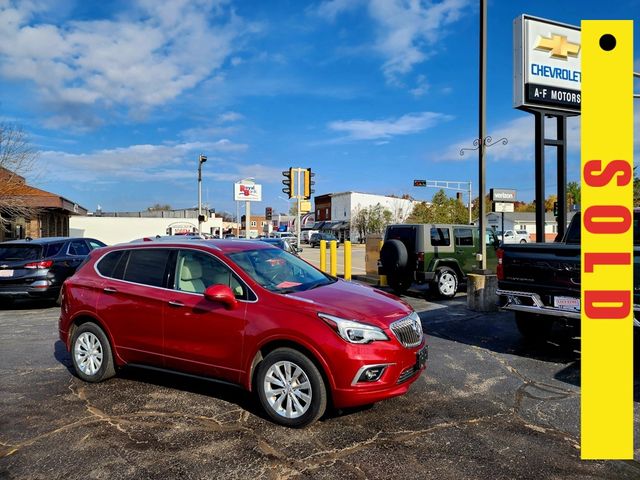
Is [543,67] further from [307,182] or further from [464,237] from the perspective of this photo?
[307,182]

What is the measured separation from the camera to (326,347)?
3947mm

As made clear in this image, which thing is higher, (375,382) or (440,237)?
(440,237)

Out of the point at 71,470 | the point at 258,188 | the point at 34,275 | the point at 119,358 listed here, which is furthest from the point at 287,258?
the point at 258,188

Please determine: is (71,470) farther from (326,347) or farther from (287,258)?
(287,258)

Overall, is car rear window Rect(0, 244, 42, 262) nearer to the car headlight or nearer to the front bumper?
the car headlight

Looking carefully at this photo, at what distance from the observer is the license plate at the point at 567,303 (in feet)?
19.2

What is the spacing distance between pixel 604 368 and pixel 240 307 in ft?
11.7

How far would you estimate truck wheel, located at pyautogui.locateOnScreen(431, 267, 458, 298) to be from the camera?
11.9 m

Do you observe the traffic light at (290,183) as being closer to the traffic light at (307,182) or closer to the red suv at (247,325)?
the traffic light at (307,182)

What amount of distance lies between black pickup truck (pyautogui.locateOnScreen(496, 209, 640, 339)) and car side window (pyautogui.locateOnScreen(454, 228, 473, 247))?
17.5ft

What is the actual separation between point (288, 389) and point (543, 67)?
33.8 ft

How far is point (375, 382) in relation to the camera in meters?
4.00

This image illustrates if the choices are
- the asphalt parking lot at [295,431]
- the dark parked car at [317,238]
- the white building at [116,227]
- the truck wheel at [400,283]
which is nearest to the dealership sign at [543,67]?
the truck wheel at [400,283]

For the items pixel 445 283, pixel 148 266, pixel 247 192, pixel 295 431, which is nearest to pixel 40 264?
pixel 148 266
